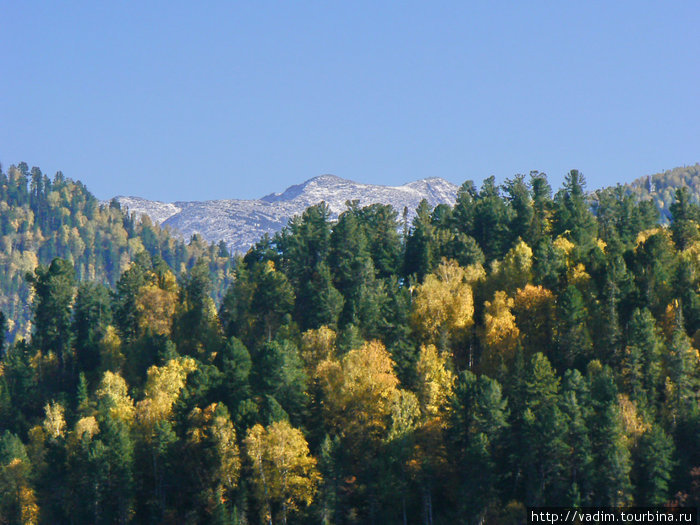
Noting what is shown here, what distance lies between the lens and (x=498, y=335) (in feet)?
380

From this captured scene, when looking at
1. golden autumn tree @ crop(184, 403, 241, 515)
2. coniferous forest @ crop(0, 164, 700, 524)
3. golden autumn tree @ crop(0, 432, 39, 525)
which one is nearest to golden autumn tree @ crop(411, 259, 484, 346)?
coniferous forest @ crop(0, 164, 700, 524)

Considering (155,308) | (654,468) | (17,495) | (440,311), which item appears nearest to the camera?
(654,468)

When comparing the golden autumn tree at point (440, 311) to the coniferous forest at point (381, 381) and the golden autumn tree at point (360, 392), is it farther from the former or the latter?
the golden autumn tree at point (360, 392)

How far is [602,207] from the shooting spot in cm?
15488

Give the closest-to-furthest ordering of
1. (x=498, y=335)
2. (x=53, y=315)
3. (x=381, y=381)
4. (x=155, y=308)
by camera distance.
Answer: (x=381, y=381) < (x=498, y=335) < (x=155, y=308) < (x=53, y=315)

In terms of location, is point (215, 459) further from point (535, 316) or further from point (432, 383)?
point (535, 316)

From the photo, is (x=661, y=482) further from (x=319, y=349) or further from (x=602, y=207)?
(x=602, y=207)

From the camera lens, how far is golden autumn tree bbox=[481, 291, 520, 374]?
11300cm

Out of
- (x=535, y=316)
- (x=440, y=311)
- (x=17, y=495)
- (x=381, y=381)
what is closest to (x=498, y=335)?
(x=535, y=316)

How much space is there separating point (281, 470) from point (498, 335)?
29.2m

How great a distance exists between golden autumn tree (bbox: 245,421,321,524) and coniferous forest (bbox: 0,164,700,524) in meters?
0.20

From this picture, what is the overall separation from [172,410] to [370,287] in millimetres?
33560

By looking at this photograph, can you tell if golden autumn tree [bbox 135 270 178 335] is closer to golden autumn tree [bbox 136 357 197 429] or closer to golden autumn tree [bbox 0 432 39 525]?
golden autumn tree [bbox 136 357 197 429]

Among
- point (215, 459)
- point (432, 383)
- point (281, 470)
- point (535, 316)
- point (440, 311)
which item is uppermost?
point (440, 311)
